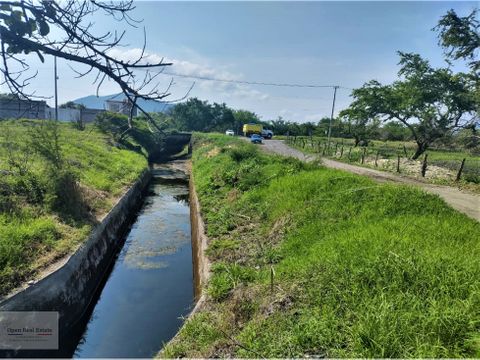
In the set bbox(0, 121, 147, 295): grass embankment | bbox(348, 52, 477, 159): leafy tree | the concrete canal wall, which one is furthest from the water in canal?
bbox(348, 52, 477, 159): leafy tree

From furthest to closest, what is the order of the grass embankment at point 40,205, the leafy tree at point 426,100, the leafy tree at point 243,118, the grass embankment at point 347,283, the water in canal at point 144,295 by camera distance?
the leafy tree at point 243,118 < the leafy tree at point 426,100 < the water in canal at point 144,295 < the grass embankment at point 40,205 < the grass embankment at point 347,283

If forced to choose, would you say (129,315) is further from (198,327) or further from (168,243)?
(168,243)

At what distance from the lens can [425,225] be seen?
22.4 ft

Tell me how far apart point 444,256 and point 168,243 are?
10.9m

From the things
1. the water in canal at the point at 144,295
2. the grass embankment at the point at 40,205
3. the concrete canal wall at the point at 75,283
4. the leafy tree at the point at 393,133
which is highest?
the leafy tree at the point at 393,133

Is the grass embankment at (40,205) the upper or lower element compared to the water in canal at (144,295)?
upper

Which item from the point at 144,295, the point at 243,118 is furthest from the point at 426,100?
the point at 243,118

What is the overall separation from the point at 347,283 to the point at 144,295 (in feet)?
22.3

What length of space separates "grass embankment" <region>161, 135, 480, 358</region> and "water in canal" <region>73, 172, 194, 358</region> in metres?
1.98

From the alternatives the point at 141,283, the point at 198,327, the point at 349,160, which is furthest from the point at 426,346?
the point at 349,160

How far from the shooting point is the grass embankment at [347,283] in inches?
153

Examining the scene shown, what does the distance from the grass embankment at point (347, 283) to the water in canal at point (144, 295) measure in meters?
1.98

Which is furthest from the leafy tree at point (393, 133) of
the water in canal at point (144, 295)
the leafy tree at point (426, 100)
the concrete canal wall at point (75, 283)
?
the concrete canal wall at point (75, 283)

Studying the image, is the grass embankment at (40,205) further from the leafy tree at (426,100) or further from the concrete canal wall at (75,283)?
the leafy tree at (426,100)
